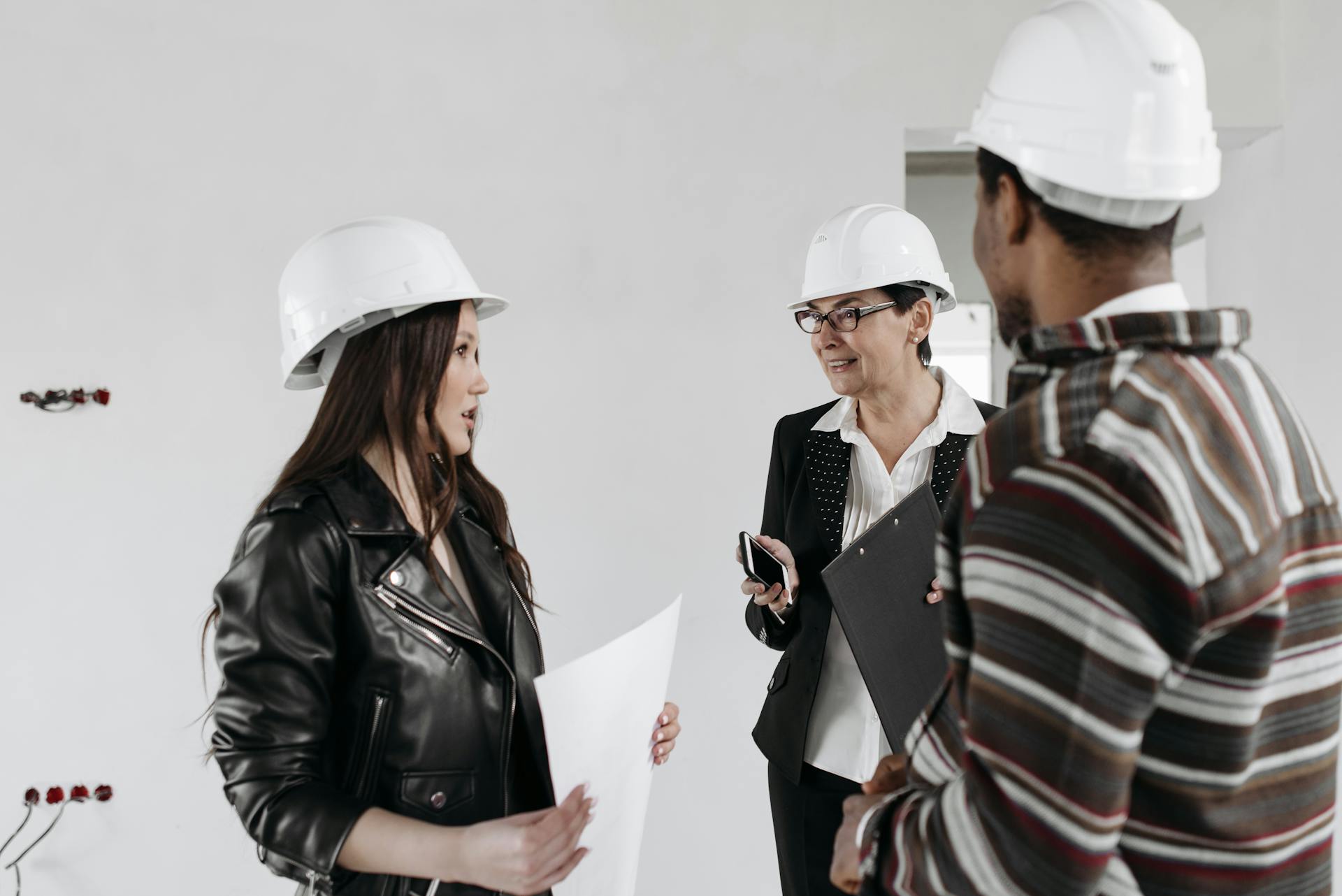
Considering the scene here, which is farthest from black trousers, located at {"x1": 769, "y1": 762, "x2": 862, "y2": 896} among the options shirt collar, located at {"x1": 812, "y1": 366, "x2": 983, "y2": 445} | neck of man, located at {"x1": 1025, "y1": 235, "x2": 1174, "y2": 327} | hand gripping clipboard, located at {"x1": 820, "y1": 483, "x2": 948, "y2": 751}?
neck of man, located at {"x1": 1025, "y1": 235, "x2": 1174, "y2": 327}

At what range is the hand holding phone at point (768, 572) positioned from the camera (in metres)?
2.02

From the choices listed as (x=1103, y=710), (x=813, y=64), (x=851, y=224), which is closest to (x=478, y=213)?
(x=813, y=64)

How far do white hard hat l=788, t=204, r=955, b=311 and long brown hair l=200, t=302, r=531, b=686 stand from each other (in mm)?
972

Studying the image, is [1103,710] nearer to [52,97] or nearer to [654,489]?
[654,489]

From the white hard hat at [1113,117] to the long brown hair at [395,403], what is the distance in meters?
0.81

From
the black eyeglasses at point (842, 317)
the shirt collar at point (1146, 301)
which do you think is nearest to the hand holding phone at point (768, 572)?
the black eyeglasses at point (842, 317)

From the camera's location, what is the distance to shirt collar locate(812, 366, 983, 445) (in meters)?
2.13

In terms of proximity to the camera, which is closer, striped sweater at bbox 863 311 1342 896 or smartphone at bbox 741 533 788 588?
striped sweater at bbox 863 311 1342 896

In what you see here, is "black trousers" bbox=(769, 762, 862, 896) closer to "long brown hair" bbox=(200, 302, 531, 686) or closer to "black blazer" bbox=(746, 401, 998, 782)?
"black blazer" bbox=(746, 401, 998, 782)

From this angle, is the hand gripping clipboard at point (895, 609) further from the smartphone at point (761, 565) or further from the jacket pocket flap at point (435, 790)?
the jacket pocket flap at point (435, 790)

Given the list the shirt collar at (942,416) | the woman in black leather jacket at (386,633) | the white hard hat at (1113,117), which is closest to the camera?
the white hard hat at (1113,117)

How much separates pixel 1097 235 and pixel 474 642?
0.88 meters

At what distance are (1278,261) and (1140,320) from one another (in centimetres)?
274

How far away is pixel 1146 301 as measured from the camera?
0.88 m
